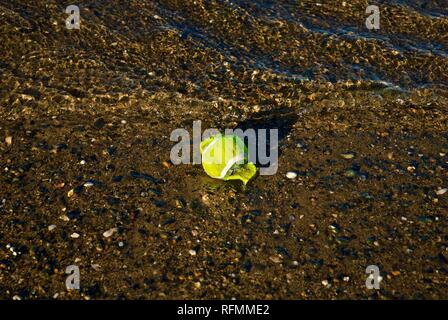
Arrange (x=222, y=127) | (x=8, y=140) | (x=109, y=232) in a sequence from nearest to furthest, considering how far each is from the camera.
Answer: (x=109, y=232) < (x=8, y=140) < (x=222, y=127)

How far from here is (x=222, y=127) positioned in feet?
13.4

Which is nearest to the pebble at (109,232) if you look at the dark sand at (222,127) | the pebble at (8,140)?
the dark sand at (222,127)

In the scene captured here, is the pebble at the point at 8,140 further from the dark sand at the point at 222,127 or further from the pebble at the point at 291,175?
the pebble at the point at 291,175

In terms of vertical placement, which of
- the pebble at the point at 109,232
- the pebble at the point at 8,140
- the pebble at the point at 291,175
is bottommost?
the pebble at the point at 109,232

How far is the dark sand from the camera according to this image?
3.03m

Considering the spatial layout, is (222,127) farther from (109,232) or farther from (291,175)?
(109,232)

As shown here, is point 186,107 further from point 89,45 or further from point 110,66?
point 89,45

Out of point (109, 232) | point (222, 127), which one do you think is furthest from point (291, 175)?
point (109, 232)

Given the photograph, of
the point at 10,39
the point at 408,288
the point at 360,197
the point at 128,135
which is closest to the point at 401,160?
the point at 360,197

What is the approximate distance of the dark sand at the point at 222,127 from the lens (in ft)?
9.93

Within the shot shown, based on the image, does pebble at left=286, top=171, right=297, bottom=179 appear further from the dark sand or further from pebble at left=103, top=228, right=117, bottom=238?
pebble at left=103, top=228, right=117, bottom=238

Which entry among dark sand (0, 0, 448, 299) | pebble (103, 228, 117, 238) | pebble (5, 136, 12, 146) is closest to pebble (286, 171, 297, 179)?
dark sand (0, 0, 448, 299)

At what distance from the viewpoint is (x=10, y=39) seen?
4840 millimetres

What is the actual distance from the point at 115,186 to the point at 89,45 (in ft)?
6.04
